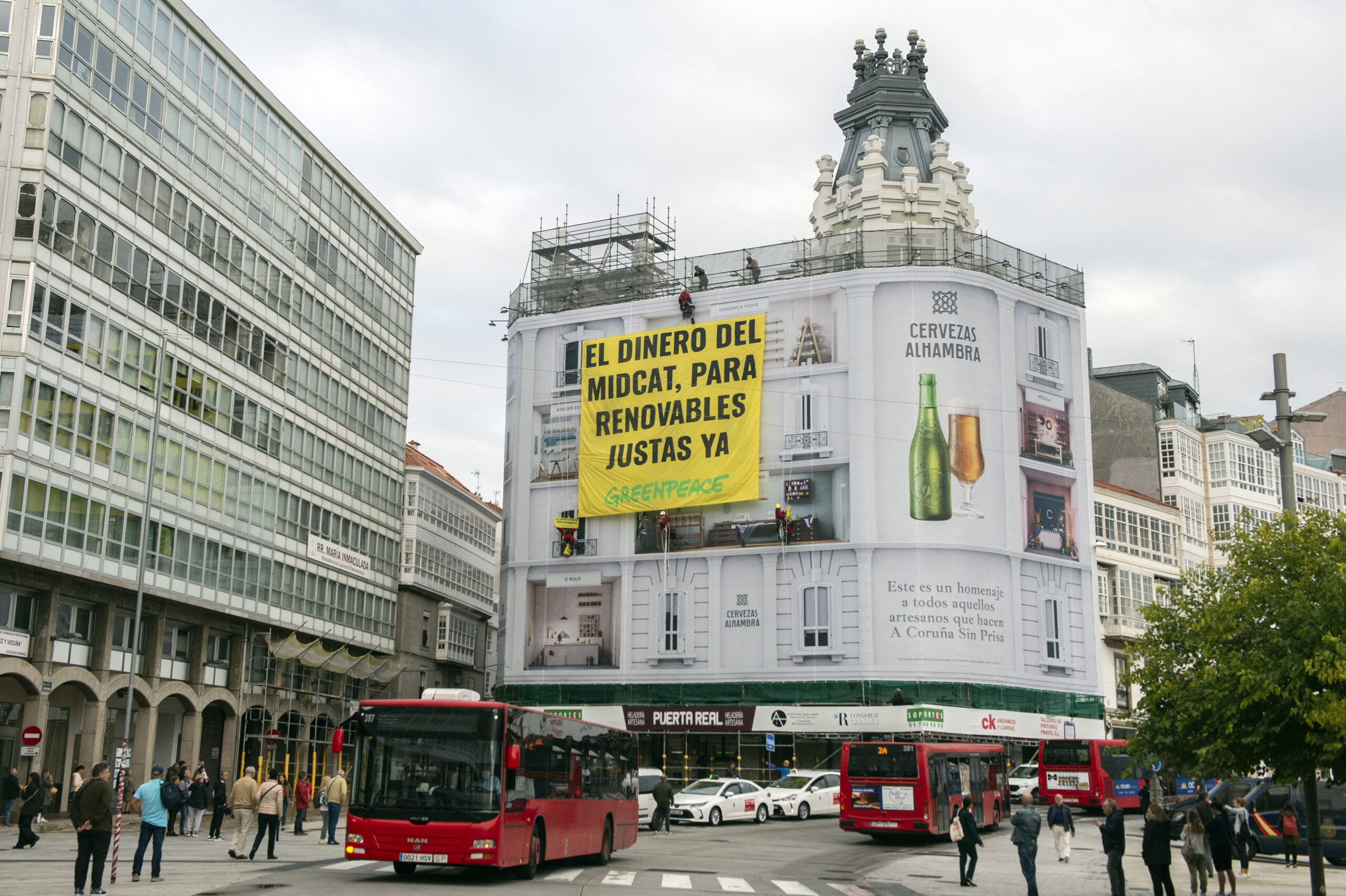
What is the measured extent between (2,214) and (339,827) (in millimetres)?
20382

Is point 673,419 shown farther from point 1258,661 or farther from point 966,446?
point 1258,661

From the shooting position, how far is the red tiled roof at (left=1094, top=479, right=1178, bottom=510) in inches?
2886

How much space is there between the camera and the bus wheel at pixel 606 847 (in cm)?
2664

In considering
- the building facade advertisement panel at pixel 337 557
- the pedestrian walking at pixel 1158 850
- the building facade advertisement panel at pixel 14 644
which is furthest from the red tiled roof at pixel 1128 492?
the building facade advertisement panel at pixel 14 644

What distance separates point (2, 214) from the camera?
37.3 meters

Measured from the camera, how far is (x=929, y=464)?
5816 centimetres

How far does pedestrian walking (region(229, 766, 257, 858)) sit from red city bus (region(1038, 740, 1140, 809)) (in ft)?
105

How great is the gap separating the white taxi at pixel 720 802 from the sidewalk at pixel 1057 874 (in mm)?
7891

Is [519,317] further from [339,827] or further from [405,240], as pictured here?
[339,827]

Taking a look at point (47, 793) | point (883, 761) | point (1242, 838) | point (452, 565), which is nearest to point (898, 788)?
point (883, 761)

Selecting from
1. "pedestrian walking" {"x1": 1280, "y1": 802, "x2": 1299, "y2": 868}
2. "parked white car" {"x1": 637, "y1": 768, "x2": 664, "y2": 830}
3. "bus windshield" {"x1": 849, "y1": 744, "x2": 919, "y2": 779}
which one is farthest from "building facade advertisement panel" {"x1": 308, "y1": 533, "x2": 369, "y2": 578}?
"pedestrian walking" {"x1": 1280, "y1": 802, "x2": 1299, "y2": 868}

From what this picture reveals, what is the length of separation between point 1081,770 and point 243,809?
3310 cm

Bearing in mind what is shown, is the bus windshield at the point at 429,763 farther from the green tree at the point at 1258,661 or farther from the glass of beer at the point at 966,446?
the glass of beer at the point at 966,446

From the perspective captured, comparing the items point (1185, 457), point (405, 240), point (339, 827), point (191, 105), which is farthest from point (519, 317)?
point (1185, 457)
